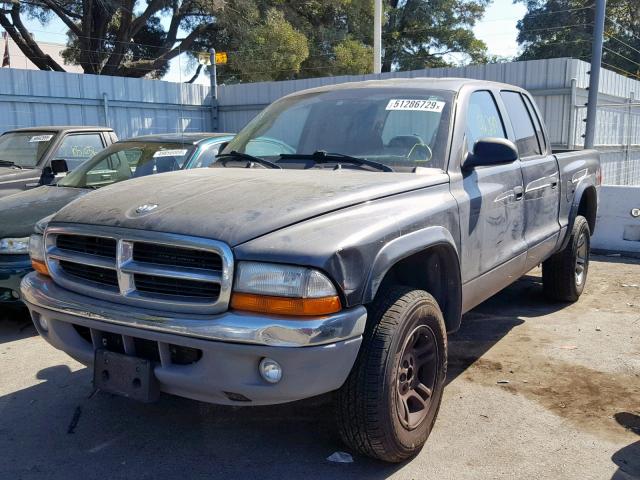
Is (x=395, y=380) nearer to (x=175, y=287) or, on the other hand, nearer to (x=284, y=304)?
(x=284, y=304)

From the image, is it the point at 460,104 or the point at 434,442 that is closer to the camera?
the point at 434,442

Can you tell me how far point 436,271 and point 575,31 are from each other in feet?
121

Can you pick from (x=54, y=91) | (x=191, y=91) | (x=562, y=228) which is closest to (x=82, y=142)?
(x=562, y=228)

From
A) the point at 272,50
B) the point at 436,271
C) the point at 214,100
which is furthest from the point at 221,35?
the point at 436,271

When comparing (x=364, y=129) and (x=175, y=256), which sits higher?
(x=364, y=129)

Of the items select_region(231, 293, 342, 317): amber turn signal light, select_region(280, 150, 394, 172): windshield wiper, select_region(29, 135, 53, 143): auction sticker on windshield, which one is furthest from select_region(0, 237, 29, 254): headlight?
select_region(231, 293, 342, 317): amber turn signal light

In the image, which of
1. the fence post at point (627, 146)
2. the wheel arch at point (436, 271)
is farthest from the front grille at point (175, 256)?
the fence post at point (627, 146)

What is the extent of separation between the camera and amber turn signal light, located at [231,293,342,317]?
2529 millimetres

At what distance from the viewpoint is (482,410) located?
3.78 meters

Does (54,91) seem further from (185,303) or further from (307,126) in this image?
(185,303)

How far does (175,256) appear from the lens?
2742 millimetres

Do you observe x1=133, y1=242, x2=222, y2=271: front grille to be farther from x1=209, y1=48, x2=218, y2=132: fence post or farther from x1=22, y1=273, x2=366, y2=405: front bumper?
x1=209, y1=48, x2=218, y2=132: fence post

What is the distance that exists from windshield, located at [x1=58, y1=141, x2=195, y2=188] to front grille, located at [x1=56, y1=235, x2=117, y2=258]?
2.99m

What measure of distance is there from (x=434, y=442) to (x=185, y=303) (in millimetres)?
1620
